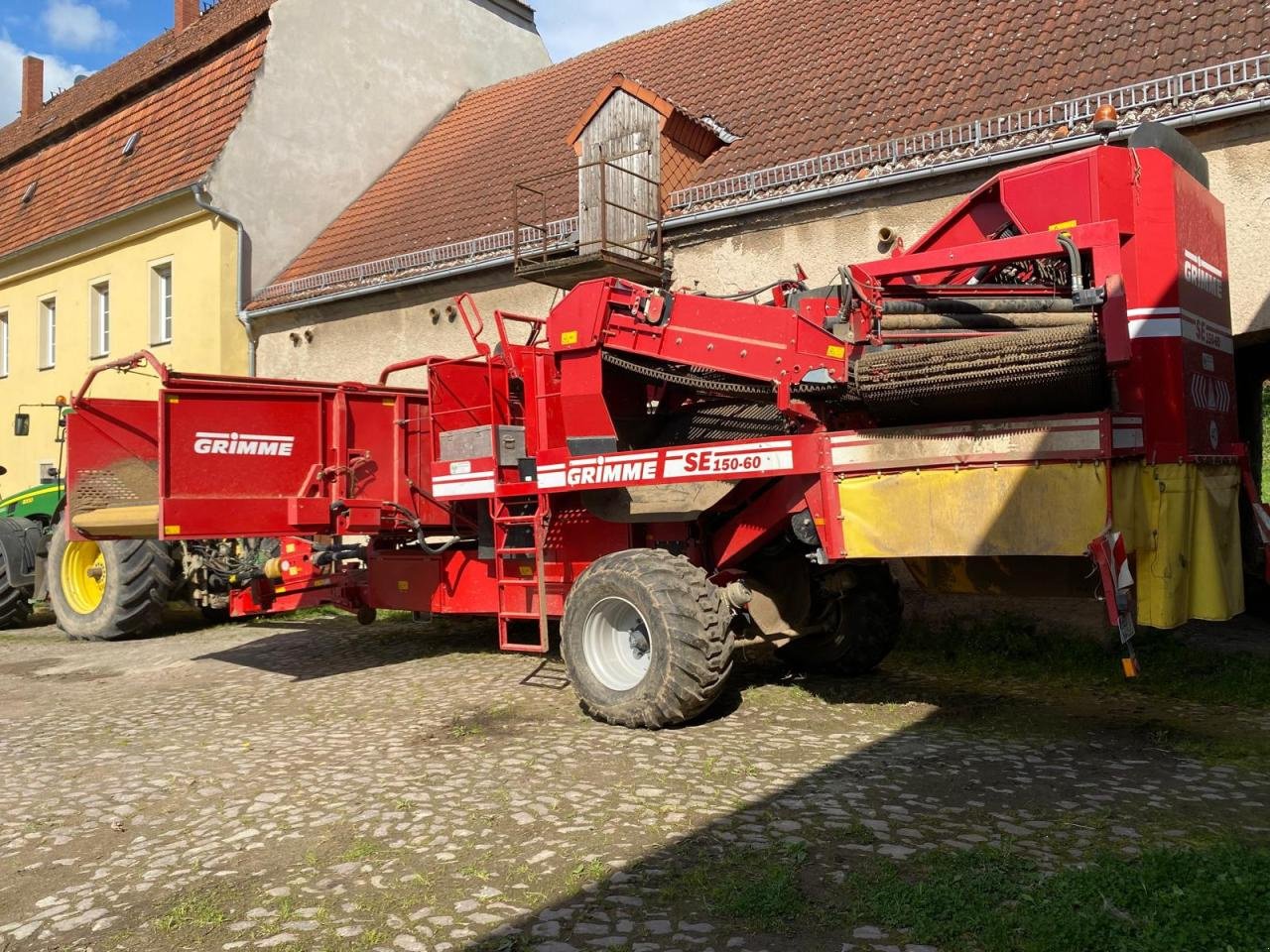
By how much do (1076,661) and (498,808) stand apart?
15.8 feet

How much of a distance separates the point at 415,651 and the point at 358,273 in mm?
7494

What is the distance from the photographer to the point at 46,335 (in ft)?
65.9

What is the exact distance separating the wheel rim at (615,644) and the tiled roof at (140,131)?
12.8 metres

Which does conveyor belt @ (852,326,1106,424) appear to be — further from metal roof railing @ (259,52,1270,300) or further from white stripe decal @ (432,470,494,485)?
metal roof railing @ (259,52,1270,300)

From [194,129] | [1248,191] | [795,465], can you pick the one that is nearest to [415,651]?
[795,465]

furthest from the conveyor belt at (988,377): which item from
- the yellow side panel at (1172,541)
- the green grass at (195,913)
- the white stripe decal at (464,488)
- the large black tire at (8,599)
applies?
the large black tire at (8,599)

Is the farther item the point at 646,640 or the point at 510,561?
the point at 510,561

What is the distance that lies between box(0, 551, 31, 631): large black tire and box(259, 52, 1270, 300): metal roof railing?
5925mm

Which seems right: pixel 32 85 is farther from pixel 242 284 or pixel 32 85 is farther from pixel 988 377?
pixel 988 377

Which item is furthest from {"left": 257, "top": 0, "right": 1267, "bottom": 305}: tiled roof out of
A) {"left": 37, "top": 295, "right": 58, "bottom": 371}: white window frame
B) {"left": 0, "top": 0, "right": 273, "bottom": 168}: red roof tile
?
{"left": 37, "top": 295, "right": 58, "bottom": 371}: white window frame

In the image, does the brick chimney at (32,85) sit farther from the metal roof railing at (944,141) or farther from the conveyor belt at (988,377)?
the conveyor belt at (988,377)

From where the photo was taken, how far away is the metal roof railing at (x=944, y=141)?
793 cm

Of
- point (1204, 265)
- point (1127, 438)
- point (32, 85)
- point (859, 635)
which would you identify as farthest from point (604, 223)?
point (32, 85)

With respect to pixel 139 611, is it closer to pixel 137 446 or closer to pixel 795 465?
pixel 137 446
